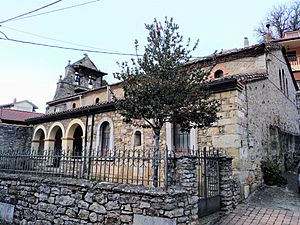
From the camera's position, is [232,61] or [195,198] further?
[232,61]

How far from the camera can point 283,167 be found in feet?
37.8

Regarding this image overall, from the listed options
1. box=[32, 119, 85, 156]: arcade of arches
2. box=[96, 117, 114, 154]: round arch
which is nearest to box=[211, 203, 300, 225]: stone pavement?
box=[96, 117, 114, 154]: round arch

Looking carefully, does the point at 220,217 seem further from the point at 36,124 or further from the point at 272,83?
the point at 36,124

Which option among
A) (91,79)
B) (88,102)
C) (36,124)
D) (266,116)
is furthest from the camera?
(91,79)

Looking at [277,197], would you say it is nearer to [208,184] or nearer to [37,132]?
[208,184]

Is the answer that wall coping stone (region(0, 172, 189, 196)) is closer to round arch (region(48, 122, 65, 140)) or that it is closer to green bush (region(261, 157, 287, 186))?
green bush (region(261, 157, 287, 186))

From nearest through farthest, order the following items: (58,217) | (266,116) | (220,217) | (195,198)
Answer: (195,198)
(58,217)
(220,217)
(266,116)

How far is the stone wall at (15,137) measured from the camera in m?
16.3

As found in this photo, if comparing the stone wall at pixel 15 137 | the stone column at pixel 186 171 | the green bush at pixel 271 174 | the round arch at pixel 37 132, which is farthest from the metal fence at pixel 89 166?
the stone wall at pixel 15 137

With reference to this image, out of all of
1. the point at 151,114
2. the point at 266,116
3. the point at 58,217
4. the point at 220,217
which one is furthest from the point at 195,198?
the point at 266,116

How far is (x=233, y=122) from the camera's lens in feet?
24.6

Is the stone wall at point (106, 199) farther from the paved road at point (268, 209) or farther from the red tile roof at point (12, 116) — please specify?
the red tile roof at point (12, 116)

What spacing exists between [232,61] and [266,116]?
322cm

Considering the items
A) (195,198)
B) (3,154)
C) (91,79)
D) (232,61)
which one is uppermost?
(91,79)
